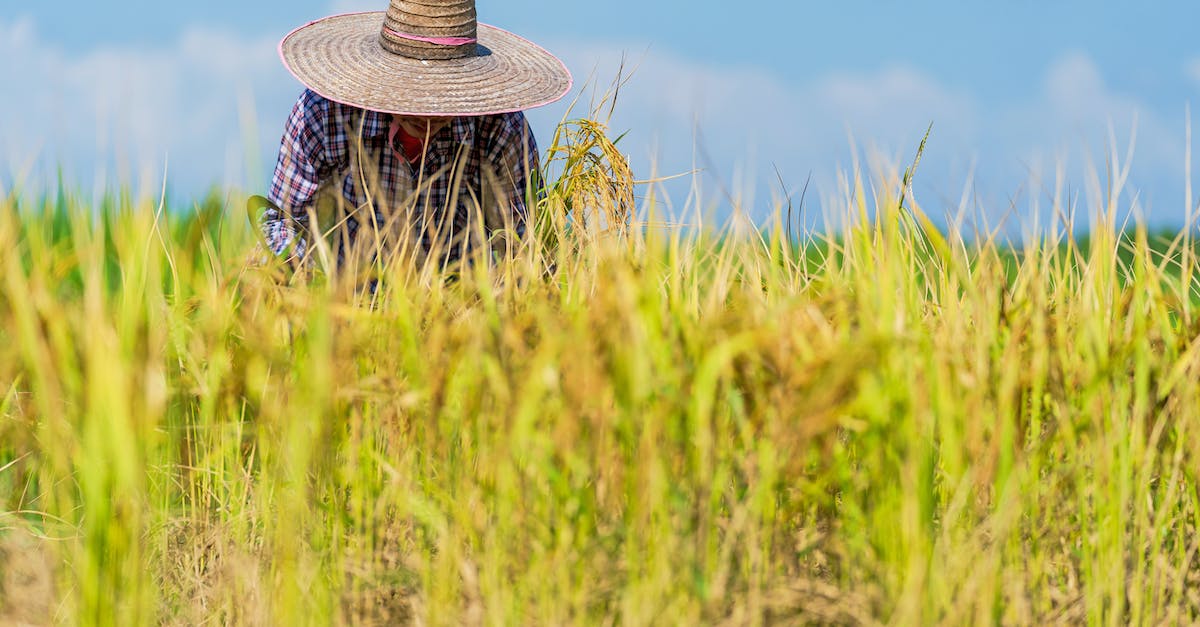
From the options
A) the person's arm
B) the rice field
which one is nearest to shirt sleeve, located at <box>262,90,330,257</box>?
the person's arm

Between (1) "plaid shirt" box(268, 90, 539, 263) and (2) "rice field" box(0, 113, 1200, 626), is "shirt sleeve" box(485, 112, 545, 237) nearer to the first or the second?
(1) "plaid shirt" box(268, 90, 539, 263)

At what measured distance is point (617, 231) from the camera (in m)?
2.39

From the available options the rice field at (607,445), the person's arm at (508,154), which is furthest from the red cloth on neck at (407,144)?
the rice field at (607,445)

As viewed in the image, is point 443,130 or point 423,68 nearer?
point 423,68

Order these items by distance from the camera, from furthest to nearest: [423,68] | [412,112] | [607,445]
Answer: [423,68], [412,112], [607,445]

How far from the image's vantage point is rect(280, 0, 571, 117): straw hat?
2.86 meters

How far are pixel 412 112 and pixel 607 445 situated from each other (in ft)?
5.33

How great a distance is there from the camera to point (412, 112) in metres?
2.76

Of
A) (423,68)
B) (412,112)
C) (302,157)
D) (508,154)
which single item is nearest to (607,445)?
Answer: (412,112)

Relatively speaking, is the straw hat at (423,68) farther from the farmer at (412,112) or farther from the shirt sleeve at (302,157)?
the shirt sleeve at (302,157)

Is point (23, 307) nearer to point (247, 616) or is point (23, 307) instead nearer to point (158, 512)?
point (158, 512)

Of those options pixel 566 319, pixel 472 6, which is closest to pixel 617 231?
pixel 566 319

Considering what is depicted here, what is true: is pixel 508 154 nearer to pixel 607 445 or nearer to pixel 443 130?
pixel 443 130

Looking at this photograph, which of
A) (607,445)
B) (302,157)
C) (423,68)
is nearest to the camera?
(607,445)
